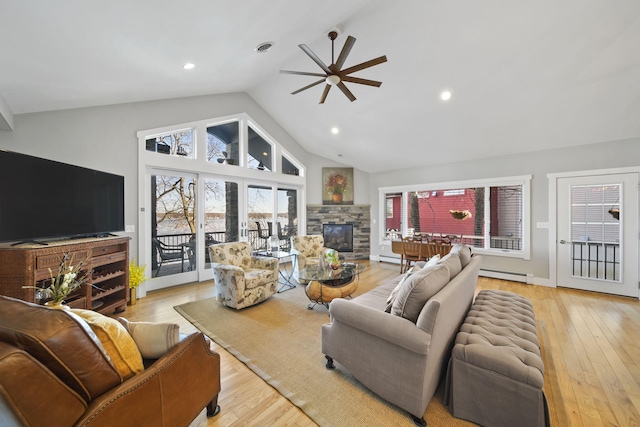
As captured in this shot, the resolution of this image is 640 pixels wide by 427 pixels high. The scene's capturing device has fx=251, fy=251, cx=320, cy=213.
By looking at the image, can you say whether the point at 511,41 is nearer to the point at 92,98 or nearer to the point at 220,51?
the point at 220,51

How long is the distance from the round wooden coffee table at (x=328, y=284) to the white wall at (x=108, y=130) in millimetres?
2803

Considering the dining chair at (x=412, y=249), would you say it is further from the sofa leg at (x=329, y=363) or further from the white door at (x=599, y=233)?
the sofa leg at (x=329, y=363)

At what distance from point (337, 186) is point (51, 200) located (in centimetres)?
551

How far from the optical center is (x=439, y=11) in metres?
2.78

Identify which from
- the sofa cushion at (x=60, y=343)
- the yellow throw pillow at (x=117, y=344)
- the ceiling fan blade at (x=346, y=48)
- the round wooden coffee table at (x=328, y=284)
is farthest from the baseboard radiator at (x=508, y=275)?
the sofa cushion at (x=60, y=343)

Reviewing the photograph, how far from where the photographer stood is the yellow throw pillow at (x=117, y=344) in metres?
1.08

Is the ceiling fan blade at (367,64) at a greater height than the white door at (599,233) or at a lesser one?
greater

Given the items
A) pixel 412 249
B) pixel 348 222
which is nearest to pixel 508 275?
pixel 412 249

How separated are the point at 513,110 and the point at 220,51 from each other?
4.25 metres

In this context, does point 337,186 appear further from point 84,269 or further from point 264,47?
point 84,269

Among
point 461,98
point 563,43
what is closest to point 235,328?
point 461,98

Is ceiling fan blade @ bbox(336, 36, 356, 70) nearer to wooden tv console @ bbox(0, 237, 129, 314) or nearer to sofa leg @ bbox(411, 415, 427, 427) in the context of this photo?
sofa leg @ bbox(411, 415, 427, 427)

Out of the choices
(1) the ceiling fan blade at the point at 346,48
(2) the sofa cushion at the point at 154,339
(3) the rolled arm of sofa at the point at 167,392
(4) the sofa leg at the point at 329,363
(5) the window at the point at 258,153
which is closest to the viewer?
(3) the rolled arm of sofa at the point at 167,392

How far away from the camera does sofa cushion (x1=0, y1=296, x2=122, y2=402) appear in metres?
0.80
